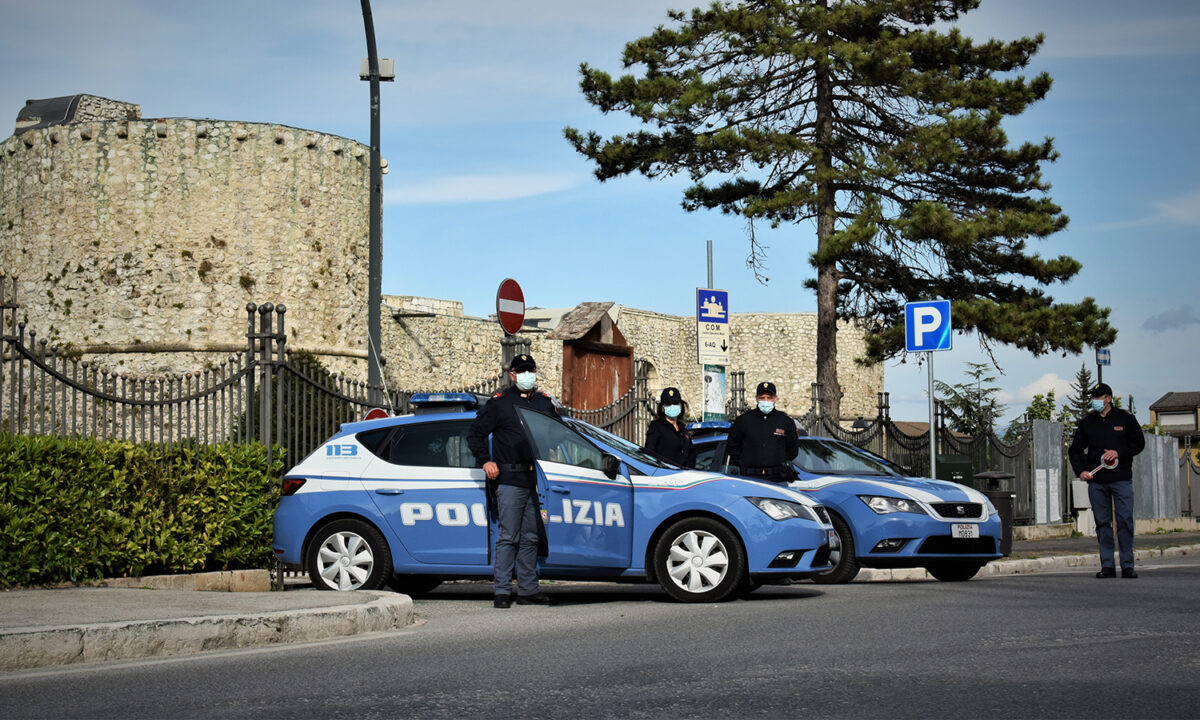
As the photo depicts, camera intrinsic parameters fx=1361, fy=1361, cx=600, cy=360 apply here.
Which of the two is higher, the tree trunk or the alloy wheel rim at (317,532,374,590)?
the tree trunk

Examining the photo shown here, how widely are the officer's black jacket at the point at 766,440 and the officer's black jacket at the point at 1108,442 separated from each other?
3008 mm

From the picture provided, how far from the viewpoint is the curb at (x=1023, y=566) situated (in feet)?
49.9

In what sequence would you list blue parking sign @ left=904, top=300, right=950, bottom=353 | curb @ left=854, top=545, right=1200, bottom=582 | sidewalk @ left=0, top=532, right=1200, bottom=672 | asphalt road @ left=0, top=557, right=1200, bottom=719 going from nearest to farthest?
asphalt road @ left=0, top=557, right=1200, bottom=719, sidewalk @ left=0, top=532, right=1200, bottom=672, curb @ left=854, top=545, right=1200, bottom=582, blue parking sign @ left=904, top=300, right=950, bottom=353

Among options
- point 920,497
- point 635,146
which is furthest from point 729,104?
point 920,497

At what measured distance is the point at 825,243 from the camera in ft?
76.0

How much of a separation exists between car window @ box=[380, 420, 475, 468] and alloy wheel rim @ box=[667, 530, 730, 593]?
1.91 m

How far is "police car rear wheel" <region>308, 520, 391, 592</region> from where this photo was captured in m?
11.2

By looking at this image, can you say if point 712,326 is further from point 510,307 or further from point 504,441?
point 504,441

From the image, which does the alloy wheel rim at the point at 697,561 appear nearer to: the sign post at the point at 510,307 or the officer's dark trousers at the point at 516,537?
the officer's dark trousers at the point at 516,537

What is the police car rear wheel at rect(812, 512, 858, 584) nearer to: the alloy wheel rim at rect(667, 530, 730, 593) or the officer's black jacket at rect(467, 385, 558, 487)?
the alloy wheel rim at rect(667, 530, 730, 593)

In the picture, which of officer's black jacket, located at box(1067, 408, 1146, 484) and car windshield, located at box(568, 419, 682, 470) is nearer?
car windshield, located at box(568, 419, 682, 470)

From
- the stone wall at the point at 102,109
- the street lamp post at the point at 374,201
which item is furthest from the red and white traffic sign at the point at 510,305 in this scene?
the stone wall at the point at 102,109

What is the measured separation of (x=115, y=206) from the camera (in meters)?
29.5

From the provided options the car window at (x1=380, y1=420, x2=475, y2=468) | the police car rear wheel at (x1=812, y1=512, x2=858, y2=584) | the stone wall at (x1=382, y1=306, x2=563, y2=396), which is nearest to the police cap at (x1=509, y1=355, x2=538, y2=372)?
the car window at (x1=380, y1=420, x2=475, y2=468)
